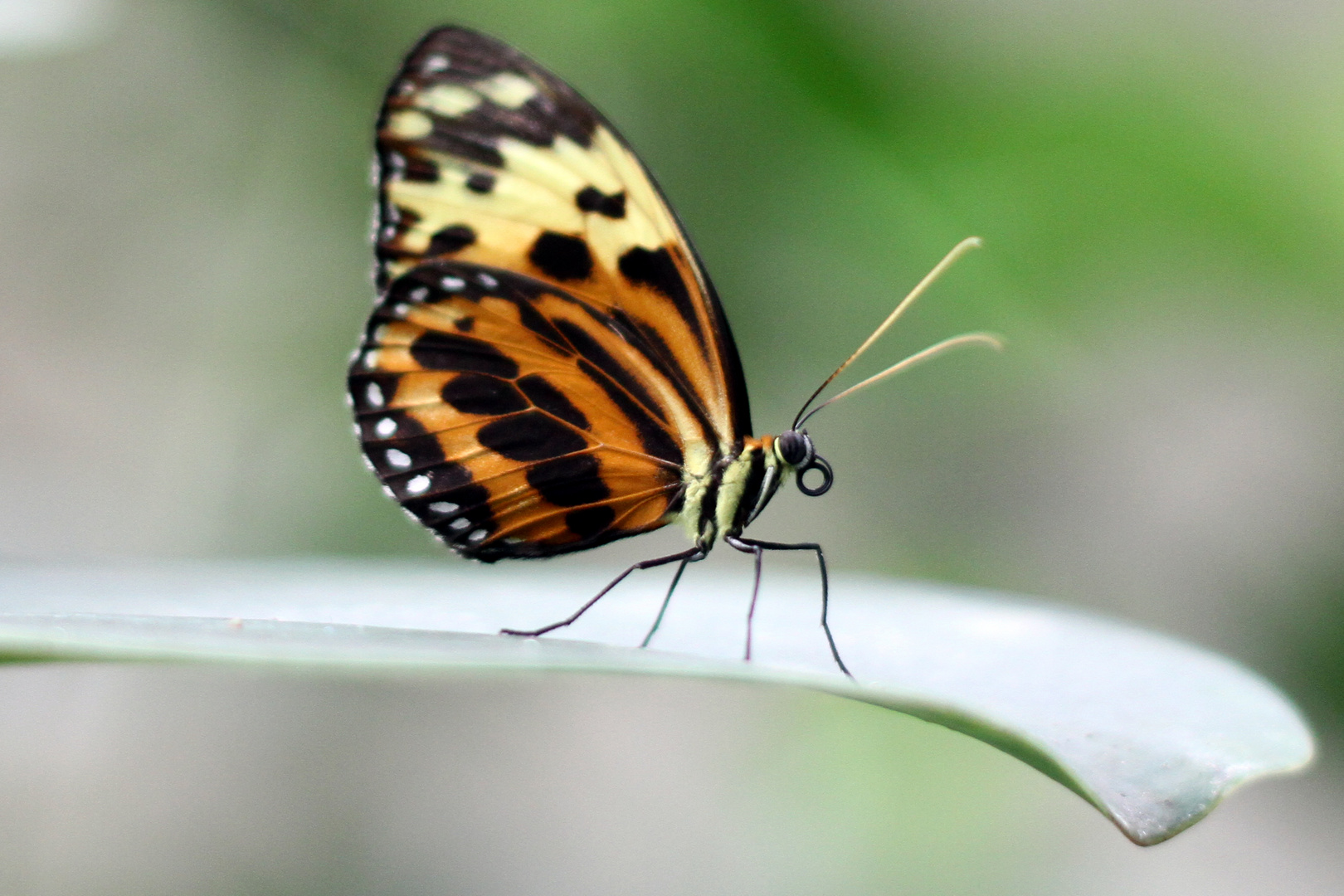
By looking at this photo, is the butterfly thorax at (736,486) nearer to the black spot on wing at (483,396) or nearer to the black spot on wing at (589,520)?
the black spot on wing at (589,520)

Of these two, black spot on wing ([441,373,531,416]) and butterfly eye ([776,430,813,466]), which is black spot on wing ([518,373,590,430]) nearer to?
black spot on wing ([441,373,531,416])

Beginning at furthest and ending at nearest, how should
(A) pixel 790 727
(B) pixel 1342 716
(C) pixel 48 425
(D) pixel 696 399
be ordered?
(C) pixel 48 425 < (A) pixel 790 727 < (B) pixel 1342 716 < (D) pixel 696 399

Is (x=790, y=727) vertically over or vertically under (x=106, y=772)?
over

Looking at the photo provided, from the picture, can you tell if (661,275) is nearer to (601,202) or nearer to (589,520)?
(601,202)

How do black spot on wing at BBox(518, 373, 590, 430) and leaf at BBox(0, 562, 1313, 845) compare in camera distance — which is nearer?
leaf at BBox(0, 562, 1313, 845)

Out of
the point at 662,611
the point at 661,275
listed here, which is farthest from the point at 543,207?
the point at 662,611

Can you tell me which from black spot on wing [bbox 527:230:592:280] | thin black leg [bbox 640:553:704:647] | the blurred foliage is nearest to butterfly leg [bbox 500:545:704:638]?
thin black leg [bbox 640:553:704:647]

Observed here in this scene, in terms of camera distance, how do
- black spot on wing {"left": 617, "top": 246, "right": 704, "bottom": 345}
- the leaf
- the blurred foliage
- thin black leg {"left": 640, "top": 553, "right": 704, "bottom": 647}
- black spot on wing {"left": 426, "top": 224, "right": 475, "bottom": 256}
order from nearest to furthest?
the leaf < thin black leg {"left": 640, "top": 553, "right": 704, "bottom": 647} < black spot on wing {"left": 617, "top": 246, "right": 704, "bottom": 345} < black spot on wing {"left": 426, "top": 224, "right": 475, "bottom": 256} < the blurred foliage

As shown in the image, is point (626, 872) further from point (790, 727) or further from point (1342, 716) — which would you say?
point (1342, 716)

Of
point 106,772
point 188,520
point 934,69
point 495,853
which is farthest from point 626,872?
point 934,69
